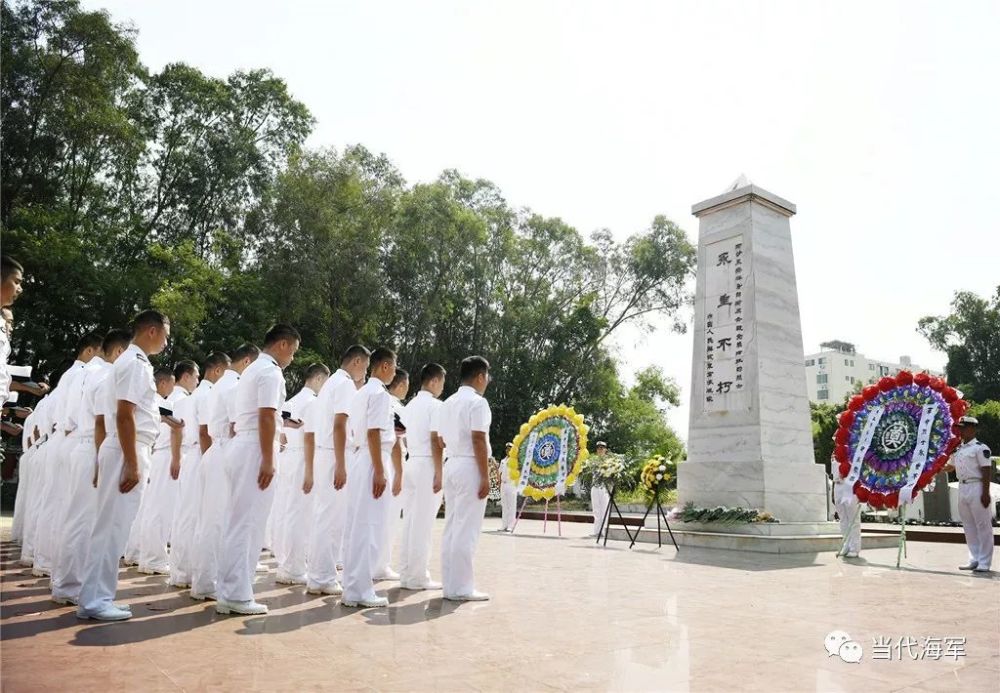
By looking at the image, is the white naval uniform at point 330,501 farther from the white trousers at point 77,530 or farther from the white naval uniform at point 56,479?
the white naval uniform at point 56,479

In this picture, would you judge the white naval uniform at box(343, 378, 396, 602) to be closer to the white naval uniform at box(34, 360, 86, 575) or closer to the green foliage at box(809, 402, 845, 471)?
the white naval uniform at box(34, 360, 86, 575)

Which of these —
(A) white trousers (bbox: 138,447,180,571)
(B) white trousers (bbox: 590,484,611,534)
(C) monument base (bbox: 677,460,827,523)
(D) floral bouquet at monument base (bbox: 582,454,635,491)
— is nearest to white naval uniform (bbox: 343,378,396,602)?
(A) white trousers (bbox: 138,447,180,571)

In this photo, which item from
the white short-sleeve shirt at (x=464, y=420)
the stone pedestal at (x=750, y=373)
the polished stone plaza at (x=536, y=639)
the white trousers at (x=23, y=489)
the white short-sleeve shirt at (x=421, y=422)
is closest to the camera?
the polished stone plaza at (x=536, y=639)

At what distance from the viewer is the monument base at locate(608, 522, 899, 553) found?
9844 mm

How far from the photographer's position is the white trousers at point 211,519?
5281mm

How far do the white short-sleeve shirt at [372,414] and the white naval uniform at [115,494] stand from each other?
5.16 feet

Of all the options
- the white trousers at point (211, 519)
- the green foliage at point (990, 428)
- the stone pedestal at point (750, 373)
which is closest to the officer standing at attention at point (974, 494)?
the stone pedestal at point (750, 373)

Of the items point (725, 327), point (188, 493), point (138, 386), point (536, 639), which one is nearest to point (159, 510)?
point (188, 493)

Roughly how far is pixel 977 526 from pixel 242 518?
826 cm

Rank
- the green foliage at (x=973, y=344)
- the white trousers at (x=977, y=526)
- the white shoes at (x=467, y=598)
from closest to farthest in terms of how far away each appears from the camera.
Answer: the white shoes at (x=467, y=598)
the white trousers at (x=977, y=526)
the green foliage at (x=973, y=344)

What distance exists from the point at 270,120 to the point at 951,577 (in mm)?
24801

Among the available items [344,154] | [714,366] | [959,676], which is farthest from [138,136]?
[959,676]

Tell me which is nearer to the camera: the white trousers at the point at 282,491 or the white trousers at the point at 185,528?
the white trousers at the point at 185,528

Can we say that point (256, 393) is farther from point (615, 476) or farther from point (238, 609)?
point (615, 476)
